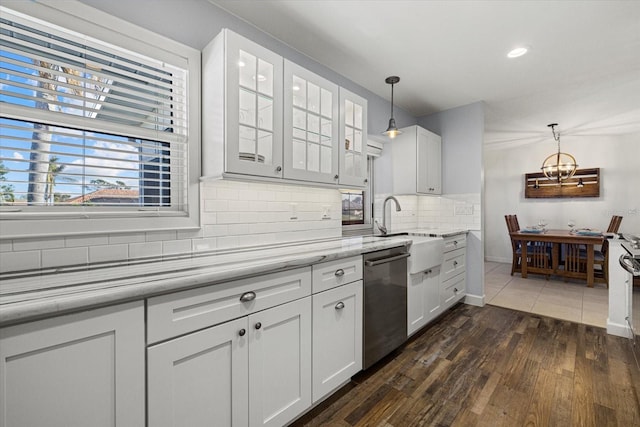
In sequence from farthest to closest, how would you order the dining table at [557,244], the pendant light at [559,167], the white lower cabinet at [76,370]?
the pendant light at [559,167]
the dining table at [557,244]
the white lower cabinet at [76,370]

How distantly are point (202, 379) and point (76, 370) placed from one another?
436 mm

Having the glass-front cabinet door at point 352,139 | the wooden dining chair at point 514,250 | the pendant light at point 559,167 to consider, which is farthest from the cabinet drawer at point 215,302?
the pendant light at point 559,167

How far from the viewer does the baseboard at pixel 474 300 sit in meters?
3.52

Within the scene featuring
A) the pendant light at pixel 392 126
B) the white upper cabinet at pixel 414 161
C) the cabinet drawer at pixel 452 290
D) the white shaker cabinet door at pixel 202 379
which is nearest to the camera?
the white shaker cabinet door at pixel 202 379

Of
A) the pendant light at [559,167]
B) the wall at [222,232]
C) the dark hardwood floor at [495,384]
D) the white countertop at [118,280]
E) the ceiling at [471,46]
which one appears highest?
the ceiling at [471,46]

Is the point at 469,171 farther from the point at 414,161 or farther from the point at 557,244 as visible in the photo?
the point at 557,244

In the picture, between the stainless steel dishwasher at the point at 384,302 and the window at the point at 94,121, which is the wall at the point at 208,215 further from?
the stainless steel dishwasher at the point at 384,302

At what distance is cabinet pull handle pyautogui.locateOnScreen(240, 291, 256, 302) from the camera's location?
4.25 ft

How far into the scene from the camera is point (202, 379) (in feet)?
→ 3.82

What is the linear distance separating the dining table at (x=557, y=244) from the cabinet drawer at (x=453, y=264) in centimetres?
219

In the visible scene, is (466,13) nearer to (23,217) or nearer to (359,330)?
(359,330)

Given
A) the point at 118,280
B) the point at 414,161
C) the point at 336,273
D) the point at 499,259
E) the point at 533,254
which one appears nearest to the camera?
the point at 118,280

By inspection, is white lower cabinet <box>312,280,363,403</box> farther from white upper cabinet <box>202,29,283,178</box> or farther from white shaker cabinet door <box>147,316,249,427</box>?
white upper cabinet <box>202,29,283,178</box>

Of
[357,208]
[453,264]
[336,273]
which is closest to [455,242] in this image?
[453,264]
